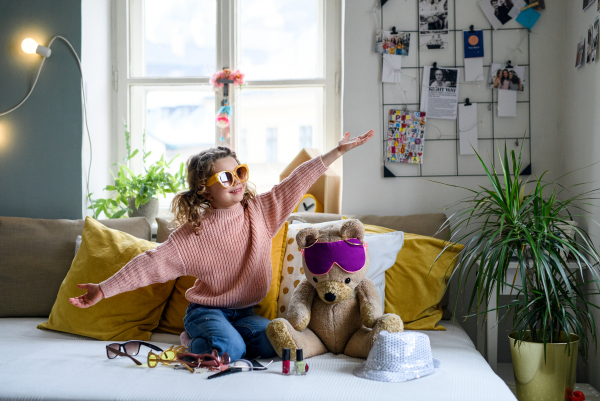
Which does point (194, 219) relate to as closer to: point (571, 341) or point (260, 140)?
point (260, 140)

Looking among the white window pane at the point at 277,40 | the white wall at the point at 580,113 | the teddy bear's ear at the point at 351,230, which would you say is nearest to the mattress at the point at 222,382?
the teddy bear's ear at the point at 351,230

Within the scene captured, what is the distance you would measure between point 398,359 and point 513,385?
842mm

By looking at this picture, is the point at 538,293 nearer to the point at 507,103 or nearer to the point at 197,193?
the point at 507,103

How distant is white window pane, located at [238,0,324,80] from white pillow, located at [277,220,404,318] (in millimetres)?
1147

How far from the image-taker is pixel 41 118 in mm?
2309

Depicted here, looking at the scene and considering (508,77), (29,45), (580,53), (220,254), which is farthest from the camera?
(29,45)

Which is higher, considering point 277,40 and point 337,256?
point 277,40

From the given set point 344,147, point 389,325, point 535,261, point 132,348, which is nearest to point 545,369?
point 535,261

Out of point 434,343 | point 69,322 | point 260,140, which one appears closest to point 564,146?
point 434,343

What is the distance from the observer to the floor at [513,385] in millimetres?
1685

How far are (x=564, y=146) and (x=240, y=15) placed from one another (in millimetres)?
1702

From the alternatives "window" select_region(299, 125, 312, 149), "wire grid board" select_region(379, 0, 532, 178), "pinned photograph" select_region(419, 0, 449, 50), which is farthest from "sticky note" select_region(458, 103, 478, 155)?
"window" select_region(299, 125, 312, 149)

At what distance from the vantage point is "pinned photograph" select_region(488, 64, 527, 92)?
82.7 inches

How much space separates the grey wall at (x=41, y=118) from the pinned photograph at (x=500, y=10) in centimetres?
188
